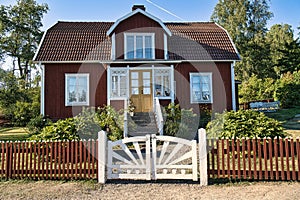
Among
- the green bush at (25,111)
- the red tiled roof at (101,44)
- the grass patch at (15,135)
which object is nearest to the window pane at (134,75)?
the red tiled roof at (101,44)

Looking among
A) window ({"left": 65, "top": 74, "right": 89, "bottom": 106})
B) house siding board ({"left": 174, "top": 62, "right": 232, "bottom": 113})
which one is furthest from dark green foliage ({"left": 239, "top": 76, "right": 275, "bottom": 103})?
window ({"left": 65, "top": 74, "right": 89, "bottom": 106})

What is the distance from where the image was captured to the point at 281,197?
5.08 m

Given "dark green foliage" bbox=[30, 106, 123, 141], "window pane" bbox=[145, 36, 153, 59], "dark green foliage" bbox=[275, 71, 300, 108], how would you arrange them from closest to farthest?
"dark green foliage" bbox=[30, 106, 123, 141] → "window pane" bbox=[145, 36, 153, 59] → "dark green foliage" bbox=[275, 71, 300, 108]

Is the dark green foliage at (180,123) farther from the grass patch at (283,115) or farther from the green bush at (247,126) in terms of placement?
the grass patch at (283,115)

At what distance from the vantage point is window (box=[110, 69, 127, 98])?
50.8 ft

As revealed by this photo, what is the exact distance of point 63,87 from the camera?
15.5m

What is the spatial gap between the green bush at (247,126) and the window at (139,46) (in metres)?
7.72

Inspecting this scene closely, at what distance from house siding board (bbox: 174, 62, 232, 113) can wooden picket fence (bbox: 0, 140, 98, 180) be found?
402 inches

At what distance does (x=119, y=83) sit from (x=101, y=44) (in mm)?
3049

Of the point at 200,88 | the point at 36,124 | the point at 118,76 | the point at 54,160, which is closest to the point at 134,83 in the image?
the point at 118,76

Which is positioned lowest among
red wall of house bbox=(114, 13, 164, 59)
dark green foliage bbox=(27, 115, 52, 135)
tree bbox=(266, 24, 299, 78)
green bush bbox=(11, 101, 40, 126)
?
dark green foliage bbox=(27, 115, 52, 135)

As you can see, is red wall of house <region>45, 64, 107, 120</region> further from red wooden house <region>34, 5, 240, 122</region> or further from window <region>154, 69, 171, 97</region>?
window <region>154, 69, 171, 97</region>

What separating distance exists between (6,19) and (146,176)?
108 ft

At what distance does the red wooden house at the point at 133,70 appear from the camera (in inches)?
606
